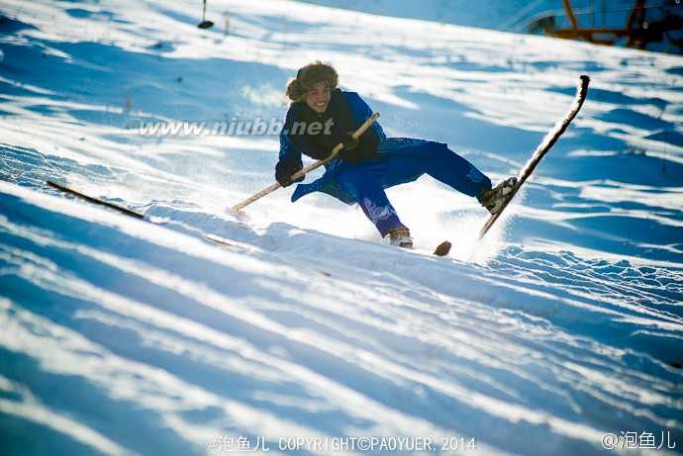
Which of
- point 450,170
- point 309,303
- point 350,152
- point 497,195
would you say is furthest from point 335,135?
point 309,303

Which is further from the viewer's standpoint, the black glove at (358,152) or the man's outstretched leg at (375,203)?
the black glove at (358,152)

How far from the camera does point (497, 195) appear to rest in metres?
3.34

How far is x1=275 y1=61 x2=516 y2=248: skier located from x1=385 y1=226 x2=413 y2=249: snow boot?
0.49 feet

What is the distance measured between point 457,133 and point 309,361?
18.7ft

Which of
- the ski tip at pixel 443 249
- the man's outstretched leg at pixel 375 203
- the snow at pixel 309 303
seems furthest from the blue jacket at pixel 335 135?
the ski tip at pixel 443 249

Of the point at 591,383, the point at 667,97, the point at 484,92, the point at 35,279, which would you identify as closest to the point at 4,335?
the point at 35,279

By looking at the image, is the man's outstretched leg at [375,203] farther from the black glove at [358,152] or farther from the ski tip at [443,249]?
the ski tip at [443,249]

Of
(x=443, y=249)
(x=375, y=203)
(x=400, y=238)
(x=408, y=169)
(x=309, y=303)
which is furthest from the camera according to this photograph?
→ (x=408, y=169)

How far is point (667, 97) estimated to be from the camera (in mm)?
7984

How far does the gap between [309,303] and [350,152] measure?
1764 millimetres

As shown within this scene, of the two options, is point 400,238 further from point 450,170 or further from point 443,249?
point 450,170

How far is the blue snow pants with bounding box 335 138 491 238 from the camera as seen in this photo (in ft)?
10.7

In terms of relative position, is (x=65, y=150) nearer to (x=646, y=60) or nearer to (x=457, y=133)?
(x=457, y=133)

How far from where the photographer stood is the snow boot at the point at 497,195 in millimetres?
3326
